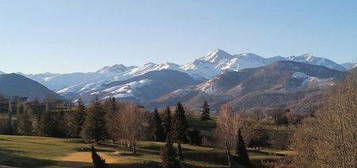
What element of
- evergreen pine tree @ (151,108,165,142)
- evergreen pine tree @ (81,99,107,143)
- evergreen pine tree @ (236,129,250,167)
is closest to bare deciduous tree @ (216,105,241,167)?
evergreen pine tree @ (236,129,250,167)

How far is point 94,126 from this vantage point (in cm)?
11550

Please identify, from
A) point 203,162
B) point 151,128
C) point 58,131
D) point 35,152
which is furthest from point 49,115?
point 203,162

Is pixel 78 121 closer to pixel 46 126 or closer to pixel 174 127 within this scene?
pixel 46 126

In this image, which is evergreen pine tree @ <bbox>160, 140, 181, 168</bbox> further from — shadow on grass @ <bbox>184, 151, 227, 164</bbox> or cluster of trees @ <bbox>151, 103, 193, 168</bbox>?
shadow on grass @ <bbox>184, 151, 227, 164</bbox>

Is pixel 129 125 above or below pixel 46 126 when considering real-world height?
below

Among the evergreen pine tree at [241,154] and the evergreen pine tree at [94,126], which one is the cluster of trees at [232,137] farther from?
the evergreen pine tree at [94,126]

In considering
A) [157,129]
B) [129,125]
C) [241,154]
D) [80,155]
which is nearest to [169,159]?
[80,155]

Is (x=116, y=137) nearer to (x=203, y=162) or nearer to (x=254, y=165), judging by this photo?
(x=203, y=162)

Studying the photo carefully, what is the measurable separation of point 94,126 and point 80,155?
69.2ft

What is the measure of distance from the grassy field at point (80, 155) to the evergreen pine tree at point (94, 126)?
8.71ft

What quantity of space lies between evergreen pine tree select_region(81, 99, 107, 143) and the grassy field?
8.71 feet

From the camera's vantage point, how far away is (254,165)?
109 m

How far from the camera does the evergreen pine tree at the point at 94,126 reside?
11512 centimetres

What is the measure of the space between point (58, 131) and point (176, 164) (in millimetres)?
72730
